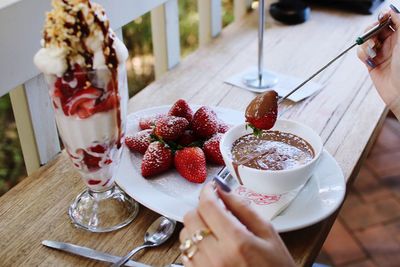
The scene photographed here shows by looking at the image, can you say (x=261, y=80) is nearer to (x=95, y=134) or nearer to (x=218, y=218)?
(x=95, y=134)

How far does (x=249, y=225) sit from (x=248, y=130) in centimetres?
31

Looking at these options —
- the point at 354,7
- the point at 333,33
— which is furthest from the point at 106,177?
the point at 354,7

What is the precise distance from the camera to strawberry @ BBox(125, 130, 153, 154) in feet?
3.46

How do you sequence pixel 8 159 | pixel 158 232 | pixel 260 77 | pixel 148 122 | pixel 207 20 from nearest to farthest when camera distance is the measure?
pixel 158 232
pixel 148 122
pixel 260 77
pixel 207 20
pixel 8 159

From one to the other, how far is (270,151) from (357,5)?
1.07m

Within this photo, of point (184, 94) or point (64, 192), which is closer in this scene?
point (64, 192)

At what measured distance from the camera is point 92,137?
2.83 ft

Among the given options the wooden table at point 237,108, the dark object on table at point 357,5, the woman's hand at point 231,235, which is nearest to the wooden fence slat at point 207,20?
the wooden table at point 237,108

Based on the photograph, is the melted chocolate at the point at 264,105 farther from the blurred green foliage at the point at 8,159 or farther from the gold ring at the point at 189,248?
the blurred green foliage at the point at 8,159

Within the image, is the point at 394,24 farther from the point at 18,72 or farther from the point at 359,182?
the point at 359,182

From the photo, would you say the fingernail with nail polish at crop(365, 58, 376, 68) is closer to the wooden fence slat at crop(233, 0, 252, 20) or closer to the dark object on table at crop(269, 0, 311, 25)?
the dark object on table at crop(269, 0, 311, 25)

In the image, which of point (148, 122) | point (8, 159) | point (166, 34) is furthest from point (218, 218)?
point (8, 159)

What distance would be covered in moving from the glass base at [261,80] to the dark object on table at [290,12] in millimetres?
359

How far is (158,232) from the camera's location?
92 cm
